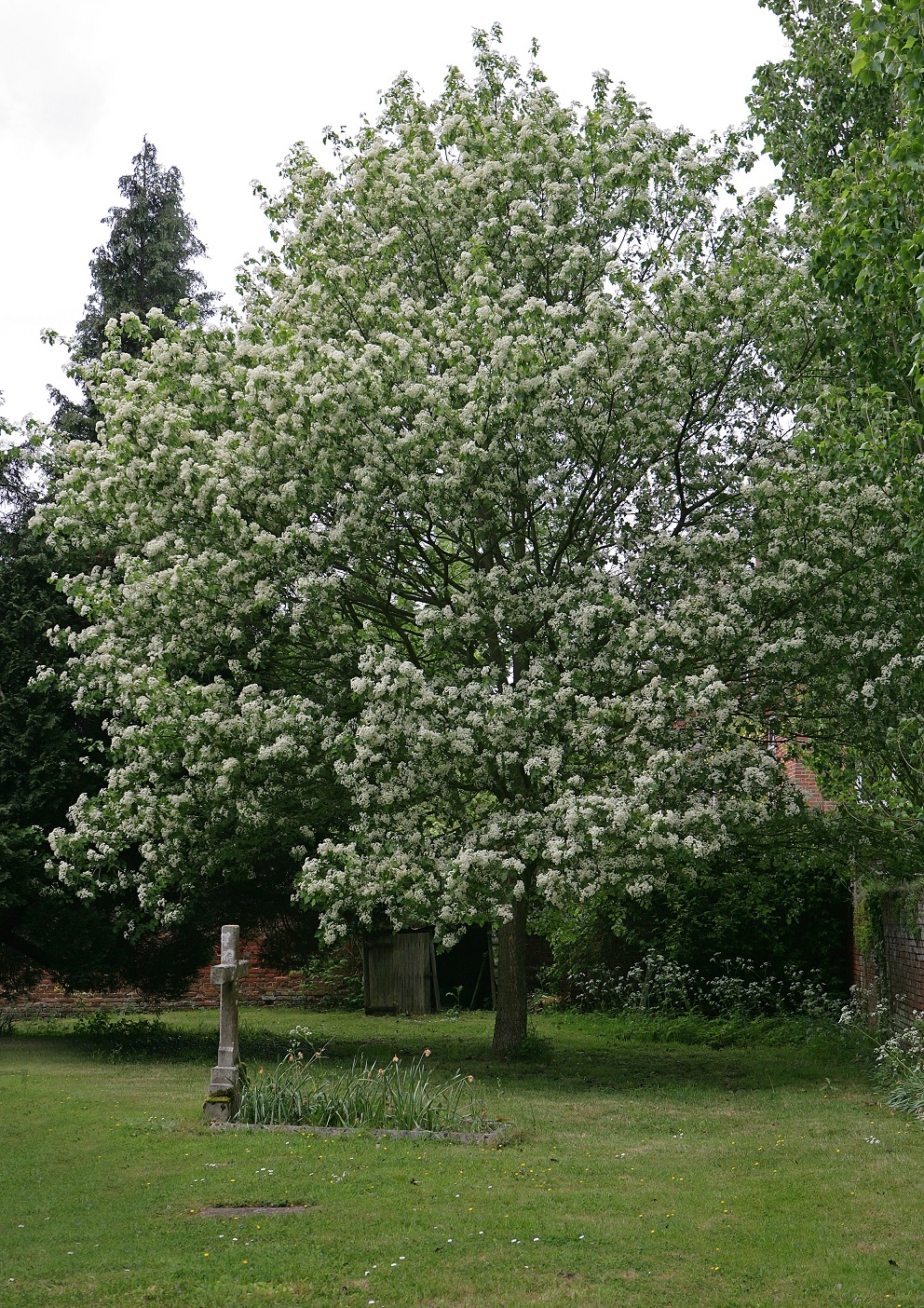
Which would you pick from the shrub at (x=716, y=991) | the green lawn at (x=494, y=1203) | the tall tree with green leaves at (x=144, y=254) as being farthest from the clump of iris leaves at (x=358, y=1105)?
the tall tree with green leaves at (x=144, y=254)

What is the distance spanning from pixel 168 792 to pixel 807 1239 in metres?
8.64

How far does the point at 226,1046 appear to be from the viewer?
1048 cm

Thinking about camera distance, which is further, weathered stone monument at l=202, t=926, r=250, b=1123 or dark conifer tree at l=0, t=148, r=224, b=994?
dark conifer tree at l=0, t=148, r=224, b=994

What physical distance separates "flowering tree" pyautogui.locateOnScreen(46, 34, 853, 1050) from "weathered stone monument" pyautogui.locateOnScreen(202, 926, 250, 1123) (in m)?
1.06

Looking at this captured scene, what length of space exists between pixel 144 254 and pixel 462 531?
1420cm

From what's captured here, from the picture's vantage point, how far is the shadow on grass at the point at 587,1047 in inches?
534

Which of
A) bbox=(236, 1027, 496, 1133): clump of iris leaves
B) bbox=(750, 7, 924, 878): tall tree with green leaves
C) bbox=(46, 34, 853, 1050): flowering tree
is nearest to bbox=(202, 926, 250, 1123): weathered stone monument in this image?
bbox=(236, 1027, 496, 1133): clump of iris leaves

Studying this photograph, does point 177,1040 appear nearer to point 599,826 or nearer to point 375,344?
point 599,826

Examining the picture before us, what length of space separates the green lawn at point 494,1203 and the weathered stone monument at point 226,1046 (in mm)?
318

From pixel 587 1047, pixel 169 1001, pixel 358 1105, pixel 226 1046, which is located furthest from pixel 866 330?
pixel 169 1001

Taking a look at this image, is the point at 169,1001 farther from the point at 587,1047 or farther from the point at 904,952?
the point at 904,952

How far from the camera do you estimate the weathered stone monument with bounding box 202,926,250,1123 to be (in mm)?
10047

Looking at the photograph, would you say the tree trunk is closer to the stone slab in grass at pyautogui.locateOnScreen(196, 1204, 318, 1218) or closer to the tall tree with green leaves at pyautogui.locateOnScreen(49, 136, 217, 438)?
the stone slab in grass at pyautogui.locateOnScreen(196, 1204, 318, 1218)

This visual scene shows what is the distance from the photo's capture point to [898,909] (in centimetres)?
1412
